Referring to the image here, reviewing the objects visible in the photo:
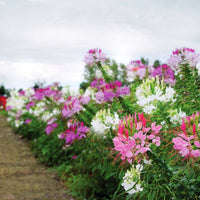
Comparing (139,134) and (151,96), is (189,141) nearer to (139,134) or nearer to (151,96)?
(139,134)

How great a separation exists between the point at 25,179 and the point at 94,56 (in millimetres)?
2474

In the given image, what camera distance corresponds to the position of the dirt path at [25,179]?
376 cm

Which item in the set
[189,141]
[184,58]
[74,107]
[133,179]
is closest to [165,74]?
[184,58]

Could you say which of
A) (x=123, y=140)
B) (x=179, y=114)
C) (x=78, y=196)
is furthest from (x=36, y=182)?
(x=123, y=140)

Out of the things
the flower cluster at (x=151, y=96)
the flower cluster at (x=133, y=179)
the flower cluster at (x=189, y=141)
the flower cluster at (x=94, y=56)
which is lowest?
the flower cluster at (x=133, y=179)

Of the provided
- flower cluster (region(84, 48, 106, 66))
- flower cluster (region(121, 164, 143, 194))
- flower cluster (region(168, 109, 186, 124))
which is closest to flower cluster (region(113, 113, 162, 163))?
flower cluster (region(121, 164, 143, 194))

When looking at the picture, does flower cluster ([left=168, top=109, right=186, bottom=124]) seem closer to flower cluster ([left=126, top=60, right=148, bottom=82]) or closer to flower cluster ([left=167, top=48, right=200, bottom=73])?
flower cluster ([left=167, top=48, right=200, bottom=73])

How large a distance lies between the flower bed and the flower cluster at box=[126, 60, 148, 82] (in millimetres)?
12

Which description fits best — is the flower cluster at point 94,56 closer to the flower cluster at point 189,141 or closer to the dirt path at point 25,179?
the flower cluster at point 189,141

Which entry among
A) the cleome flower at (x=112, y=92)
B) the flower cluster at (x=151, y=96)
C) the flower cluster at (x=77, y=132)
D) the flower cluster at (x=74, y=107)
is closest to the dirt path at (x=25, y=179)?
the flower cluster at (x=77, y=132)

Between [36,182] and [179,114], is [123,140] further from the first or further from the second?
[36,182]

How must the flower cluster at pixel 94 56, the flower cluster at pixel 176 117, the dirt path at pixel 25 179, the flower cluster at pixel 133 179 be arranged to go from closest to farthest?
1. the flower cluster at pixel 133 179
2. the flower cluster at pixel 176 117
3. the flower cluster at pixel 94 56
4. the dirt path at pixel 25 179

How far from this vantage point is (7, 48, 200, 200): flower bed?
1444 mm

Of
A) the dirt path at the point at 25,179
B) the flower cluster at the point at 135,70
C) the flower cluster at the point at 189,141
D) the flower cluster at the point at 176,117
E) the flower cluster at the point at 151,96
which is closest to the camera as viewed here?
the flower cluster at the point at 189,141
